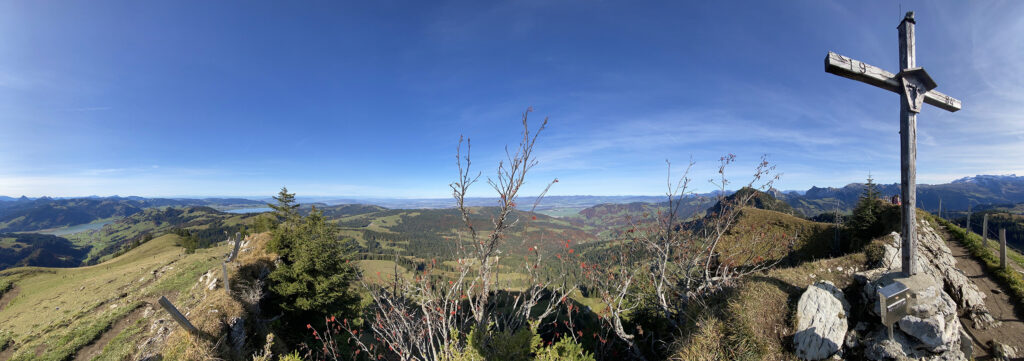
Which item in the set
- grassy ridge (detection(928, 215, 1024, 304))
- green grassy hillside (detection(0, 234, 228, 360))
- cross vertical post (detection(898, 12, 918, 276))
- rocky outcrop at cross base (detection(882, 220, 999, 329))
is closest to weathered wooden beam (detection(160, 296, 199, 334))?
green grassy hillside (detection(0, 234, 228, 360))

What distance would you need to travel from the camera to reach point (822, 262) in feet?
27.0

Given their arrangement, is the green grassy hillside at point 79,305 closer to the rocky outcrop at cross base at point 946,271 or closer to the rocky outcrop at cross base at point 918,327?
the rocky outcrop at cross base at point 918,327

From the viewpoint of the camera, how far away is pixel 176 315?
8789mm

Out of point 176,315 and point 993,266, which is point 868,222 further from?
Result: point 176,315

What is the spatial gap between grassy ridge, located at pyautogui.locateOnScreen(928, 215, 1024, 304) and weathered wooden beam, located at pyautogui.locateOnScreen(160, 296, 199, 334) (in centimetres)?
2059

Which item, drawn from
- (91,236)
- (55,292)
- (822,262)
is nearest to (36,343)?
(55,292)

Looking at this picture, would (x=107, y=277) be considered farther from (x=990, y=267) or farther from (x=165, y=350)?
(x=990, y=267)

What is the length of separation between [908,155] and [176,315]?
1813 centimetres

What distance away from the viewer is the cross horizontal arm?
5227mm

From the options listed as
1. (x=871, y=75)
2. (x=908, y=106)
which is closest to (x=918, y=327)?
(x=908, y=106)

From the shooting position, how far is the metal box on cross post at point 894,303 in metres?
4.36

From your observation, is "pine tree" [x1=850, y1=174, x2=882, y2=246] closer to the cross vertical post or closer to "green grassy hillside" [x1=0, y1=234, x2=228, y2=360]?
the cross vertical post

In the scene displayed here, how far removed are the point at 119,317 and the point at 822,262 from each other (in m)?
30.2

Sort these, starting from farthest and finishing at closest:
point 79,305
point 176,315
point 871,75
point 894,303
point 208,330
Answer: point 79,305 < point 208,330 < point 176,315 < point 871,75 < point 894,303
